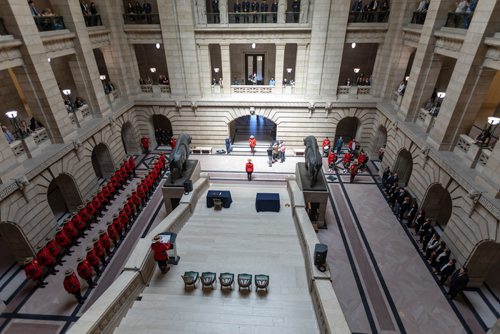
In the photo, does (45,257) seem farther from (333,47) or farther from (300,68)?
(333,47)

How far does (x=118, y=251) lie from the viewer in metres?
13.2

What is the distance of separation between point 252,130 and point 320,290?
18.6 meters

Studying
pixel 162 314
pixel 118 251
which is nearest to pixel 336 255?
pixel 162 314

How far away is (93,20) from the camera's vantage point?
17.6 m

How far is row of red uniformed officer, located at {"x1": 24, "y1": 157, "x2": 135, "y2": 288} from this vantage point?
10805 millimetres

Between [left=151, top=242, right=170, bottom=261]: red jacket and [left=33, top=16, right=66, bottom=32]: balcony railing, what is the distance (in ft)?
40.6

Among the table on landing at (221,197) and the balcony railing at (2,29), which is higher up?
the balcony railing at (2,29)

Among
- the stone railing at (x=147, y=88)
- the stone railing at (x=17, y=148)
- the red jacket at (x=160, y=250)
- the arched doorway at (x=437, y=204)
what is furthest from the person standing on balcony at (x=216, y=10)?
the arched doorway at (x=437, y=204)

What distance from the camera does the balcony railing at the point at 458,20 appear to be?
12.4 meters

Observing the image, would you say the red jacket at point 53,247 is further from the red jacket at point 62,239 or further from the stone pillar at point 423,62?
the stone pillar at point 423,62

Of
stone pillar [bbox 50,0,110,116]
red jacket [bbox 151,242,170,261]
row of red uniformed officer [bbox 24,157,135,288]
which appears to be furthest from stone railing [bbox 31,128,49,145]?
red jacket [bbox 151,242,170,261]

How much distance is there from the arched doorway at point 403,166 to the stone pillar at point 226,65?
1198 centimetres

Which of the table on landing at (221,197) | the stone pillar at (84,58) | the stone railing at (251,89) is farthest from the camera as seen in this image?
the stone railing at (251,89)

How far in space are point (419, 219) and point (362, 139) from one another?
930 centimetres
